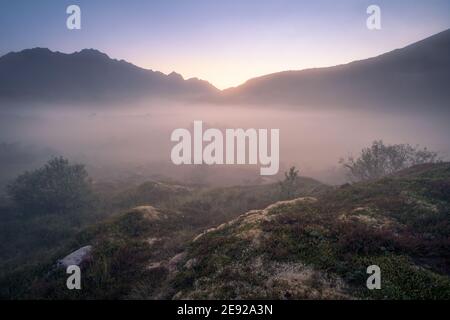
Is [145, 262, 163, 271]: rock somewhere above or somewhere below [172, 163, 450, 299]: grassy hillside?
below

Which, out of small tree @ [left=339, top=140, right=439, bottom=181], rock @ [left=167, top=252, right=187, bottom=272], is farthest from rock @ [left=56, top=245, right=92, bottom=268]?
small tree @ [left=339, top=140, right=439, bottom=181]

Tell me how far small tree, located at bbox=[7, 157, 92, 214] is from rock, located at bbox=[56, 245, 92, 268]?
90.7 feet

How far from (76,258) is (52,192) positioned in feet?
104

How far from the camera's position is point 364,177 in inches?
2285

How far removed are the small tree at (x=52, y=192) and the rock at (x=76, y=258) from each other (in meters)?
27.6

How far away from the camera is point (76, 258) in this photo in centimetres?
2205

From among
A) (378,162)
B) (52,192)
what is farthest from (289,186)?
(52,192)

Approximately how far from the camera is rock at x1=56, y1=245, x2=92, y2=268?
21569 millimetres

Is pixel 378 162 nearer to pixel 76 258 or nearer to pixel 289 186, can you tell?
pixel 289 186

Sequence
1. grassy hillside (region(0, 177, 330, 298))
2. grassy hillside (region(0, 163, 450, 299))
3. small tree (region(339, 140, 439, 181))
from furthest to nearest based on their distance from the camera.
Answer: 1. small tree (region(339, 140, 439, 181))
2. grassy hillside (region(0, 177, 330, 298))
3. grassy hillside (region(0, 163, 450, 299))

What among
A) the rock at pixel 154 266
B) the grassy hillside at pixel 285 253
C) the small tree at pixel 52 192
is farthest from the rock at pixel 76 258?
the small tree at pixel 52 192

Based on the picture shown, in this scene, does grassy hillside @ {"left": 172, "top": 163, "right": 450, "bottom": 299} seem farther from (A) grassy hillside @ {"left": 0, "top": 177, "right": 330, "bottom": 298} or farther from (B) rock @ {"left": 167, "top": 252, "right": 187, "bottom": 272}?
(A) grassy hillside @ {"left": 0, "top": 177, "right": 330, "bottom": 298}
